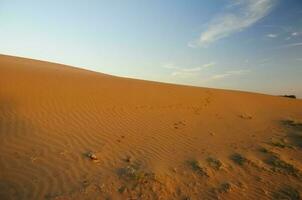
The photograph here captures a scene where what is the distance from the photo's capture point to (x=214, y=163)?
22.4 ft

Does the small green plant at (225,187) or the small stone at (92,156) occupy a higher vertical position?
the small stone at (92,156)

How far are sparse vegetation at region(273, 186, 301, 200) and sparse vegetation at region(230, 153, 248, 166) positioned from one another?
125 cm

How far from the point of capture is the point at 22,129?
8.08m

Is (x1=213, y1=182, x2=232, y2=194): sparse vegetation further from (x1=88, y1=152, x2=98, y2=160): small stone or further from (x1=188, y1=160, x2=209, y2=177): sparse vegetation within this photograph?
(x1=88, y1=152, x2=98, y2=160): small stone

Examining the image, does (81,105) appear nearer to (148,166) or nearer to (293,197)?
(148,166)

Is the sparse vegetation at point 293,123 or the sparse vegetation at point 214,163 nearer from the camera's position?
the sparse vegetation at point 214,163

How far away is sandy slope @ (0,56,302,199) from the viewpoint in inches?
220

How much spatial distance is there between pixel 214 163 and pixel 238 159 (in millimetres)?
753

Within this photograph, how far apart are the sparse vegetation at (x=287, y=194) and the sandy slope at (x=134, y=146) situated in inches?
0.8

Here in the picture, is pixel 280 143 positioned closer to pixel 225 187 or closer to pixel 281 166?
pixel 281 166

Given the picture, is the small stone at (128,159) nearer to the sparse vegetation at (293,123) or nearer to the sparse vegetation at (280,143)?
the sparse vegetation at (280,143)

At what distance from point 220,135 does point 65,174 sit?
5.31 m

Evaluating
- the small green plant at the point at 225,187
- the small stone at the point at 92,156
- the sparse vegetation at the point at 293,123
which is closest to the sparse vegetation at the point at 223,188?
the small green plant at the point at 225,187

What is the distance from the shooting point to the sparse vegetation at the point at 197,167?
6289 millimetres
